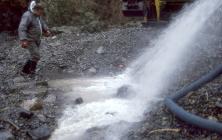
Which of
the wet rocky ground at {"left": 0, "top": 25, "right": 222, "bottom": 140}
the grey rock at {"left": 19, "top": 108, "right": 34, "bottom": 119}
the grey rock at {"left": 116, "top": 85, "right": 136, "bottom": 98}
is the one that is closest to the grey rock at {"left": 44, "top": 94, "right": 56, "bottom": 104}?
the wet rocky ground at {"left": 0, "top": 25, "right": 222, "bottom": 140}

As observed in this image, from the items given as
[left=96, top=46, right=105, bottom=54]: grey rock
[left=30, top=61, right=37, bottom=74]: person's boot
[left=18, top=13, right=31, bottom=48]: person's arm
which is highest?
[left=18, top=13, right=31, bottom=48]: person's arm

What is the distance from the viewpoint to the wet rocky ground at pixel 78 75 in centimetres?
572

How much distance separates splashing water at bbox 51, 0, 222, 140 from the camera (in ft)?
20.5

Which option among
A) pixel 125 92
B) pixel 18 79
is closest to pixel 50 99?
pixel 125 92

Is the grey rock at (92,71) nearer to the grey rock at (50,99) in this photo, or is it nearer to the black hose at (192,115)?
the grey rock at (50,99)

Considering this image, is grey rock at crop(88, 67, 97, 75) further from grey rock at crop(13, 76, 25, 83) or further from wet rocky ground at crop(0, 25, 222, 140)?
grey rock at crop(13, 76, 25, 83)

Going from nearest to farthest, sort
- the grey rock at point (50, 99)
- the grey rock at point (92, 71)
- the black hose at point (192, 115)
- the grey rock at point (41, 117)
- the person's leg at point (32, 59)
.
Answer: the black hose at point (192, 115) < the grey rock at point (41, 117) < the grey rock at point (50, 99) < the person's leg at point (32, 59) < the grey rock at point (92, 71)

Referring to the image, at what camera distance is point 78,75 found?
8.98 meters

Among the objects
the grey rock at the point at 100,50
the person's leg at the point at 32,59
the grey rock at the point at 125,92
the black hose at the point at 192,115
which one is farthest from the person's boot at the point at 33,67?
the black hose at the point at 192,115

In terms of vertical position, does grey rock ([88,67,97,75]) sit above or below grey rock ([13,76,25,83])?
below

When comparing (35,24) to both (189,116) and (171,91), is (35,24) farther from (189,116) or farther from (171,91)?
(189,116)

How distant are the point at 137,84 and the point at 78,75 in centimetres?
153

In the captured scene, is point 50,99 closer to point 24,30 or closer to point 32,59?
point 32,59

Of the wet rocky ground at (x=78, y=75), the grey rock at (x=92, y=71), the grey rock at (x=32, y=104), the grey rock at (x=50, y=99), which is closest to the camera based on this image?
the wet rocky ground at (x=78, y=75)
